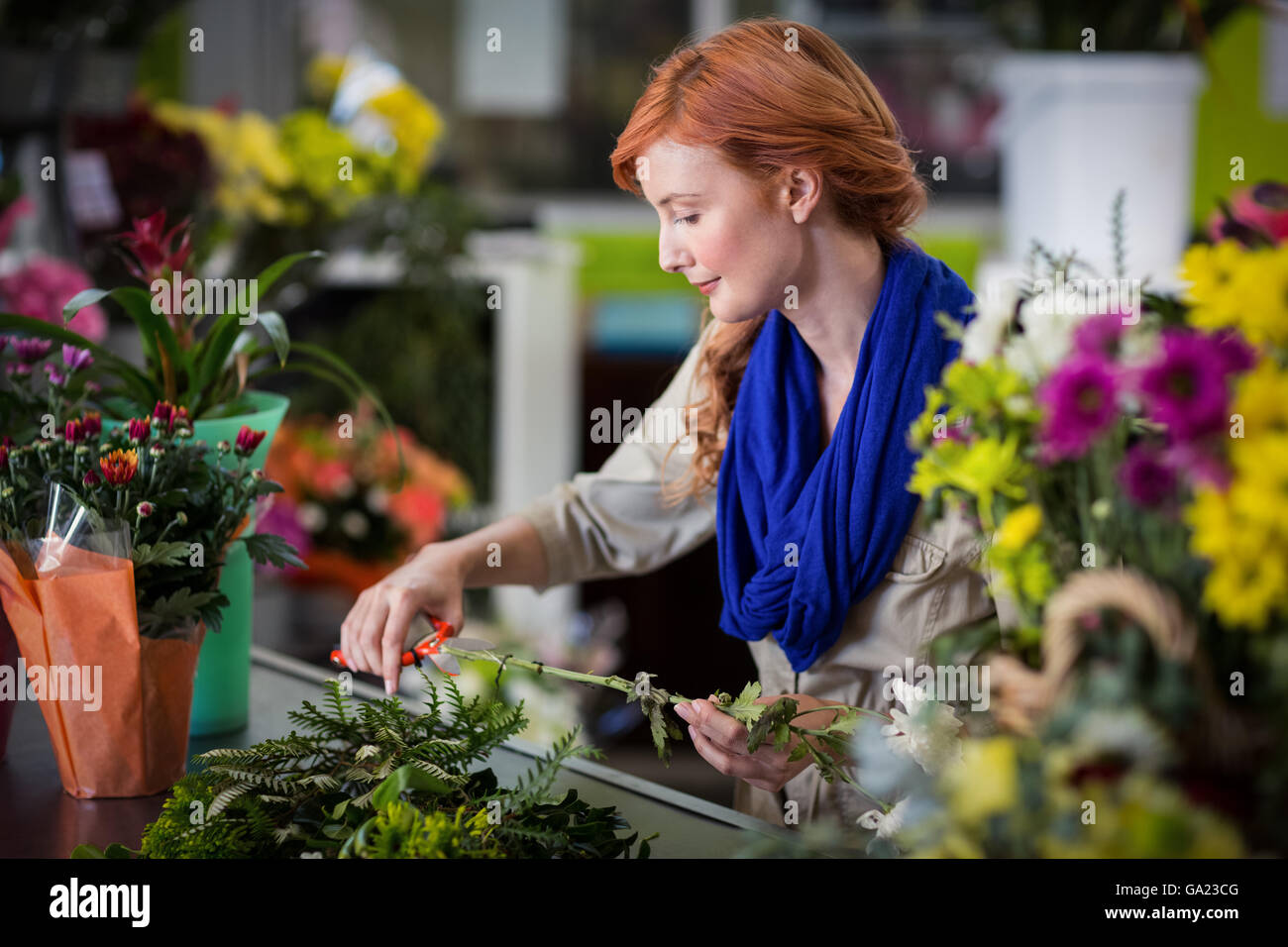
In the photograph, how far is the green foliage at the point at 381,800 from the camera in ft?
2.60

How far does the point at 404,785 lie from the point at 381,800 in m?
0.02

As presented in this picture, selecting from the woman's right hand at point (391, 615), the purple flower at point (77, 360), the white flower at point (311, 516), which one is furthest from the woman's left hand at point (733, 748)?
the white flower at point (311, 516)

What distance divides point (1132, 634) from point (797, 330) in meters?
0.69

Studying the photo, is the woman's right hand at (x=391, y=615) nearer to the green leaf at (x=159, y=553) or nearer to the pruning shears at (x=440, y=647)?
the pruning shears at (x=440, y=647)

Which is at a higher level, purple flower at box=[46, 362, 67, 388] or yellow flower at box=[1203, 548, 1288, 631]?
purple flower at box=[46, 362, 67, 388]

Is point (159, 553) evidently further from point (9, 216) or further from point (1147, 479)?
point (9, 216)

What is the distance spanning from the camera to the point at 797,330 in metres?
1.23

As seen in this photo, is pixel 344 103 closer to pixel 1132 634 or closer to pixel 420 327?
Result: pixel 420 327

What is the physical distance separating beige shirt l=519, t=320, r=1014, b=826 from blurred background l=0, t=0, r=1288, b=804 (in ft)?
1.18

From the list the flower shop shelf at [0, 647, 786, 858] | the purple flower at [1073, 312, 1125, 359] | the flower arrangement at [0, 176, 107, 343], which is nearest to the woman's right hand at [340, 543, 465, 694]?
the flower shop shelf at [0, 647, 786, 858]

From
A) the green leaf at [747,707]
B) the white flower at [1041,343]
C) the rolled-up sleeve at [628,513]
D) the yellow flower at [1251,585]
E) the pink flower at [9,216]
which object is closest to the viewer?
the yellow flower at [1251,585]

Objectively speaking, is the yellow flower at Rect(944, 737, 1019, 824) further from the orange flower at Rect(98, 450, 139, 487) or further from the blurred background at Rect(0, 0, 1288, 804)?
the orange flower at Rect(98, 450, 139, 487)

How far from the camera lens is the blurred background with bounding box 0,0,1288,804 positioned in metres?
2.29

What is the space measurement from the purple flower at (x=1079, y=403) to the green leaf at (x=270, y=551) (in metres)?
0.66
